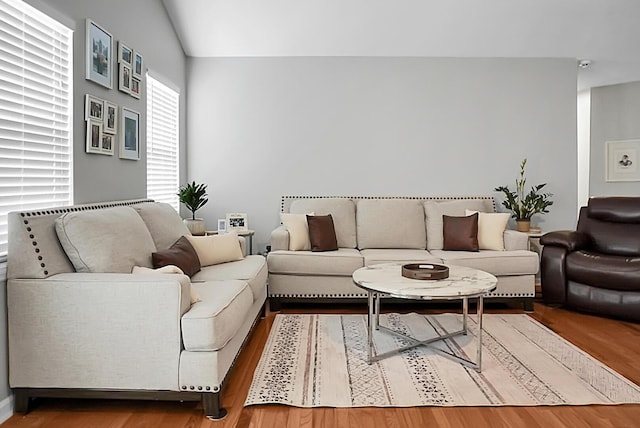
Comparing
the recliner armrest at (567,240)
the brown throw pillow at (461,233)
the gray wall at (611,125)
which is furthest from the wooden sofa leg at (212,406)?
the gray wall at (611,125)

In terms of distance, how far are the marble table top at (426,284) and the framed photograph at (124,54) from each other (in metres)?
2.33

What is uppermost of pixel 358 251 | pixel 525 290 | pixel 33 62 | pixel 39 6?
pixel 39 6

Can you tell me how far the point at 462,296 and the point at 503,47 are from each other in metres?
3.49

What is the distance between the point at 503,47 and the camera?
534cm

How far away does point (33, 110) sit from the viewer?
280cm

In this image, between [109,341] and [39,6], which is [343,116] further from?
[109,341]

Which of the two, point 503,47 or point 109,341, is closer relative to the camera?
point 109,341

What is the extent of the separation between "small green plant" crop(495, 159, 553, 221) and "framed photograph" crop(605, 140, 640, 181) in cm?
155

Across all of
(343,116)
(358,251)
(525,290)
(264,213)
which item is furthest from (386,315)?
(343,116)

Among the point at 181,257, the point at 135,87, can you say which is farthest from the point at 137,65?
the point at 181,257

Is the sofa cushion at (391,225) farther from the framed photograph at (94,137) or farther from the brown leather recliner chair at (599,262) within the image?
the framed photograph at (94,137)

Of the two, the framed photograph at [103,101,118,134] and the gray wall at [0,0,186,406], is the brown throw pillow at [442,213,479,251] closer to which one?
the gray wall at [0,0,186,406]

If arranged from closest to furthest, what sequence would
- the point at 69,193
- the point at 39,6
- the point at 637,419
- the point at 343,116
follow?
1. the point at 637,419
2. the point at 39,6
3. the point at 69,193
4. the point at 343,116

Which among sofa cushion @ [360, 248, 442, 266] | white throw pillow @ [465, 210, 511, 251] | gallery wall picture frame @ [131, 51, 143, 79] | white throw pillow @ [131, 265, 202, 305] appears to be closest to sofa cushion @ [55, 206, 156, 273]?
white throw pillow @ [131, 265, 202, 305]
